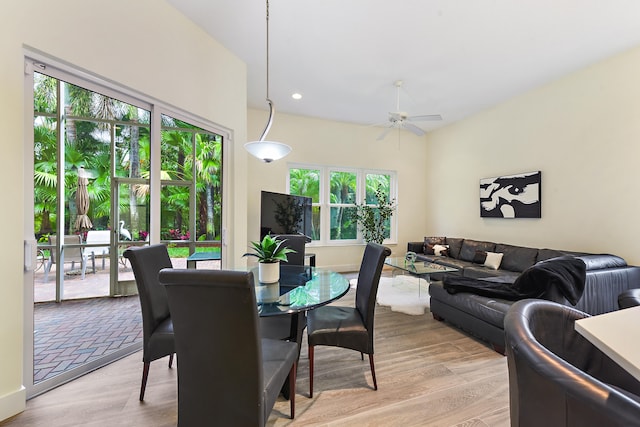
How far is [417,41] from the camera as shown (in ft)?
10.5

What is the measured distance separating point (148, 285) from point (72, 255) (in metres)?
1.78

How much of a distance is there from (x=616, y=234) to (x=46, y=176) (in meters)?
6.21

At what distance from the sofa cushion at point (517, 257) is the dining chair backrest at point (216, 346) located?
446 centimetres

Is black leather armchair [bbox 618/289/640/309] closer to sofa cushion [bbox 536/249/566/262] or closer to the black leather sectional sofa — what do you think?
the black leather sectional sofa

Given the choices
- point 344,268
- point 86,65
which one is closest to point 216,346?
point 86,65

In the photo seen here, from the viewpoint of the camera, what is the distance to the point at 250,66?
3826 mm

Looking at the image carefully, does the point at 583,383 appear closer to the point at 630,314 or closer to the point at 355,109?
the point at 630,314

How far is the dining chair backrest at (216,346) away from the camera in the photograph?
1165 millimetres

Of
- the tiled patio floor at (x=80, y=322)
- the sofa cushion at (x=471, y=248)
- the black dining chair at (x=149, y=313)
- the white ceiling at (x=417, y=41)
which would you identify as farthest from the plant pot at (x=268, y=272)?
the sofa cushion at (x=471, y=248)

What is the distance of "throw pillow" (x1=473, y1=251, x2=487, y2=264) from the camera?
15.6 feet

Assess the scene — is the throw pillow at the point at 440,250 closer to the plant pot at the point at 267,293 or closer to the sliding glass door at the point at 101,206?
the sliding glass door at the point at 101,206

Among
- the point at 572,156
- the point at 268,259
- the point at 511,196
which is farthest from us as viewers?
the point at 511,196

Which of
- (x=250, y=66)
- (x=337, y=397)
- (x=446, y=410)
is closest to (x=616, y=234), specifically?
(x=446, y=410)

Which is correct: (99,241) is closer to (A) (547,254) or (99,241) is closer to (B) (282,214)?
(B) (282,214)
